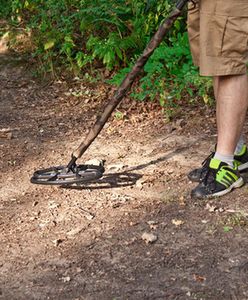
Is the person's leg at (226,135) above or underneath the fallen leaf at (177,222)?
above

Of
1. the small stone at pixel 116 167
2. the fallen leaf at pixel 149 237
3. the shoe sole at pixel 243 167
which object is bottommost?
the small stone at pixel 116 167

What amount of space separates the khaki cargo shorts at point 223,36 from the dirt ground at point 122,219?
860 mm

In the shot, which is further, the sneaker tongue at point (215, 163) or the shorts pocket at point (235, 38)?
the sneaker tongue at point (215, 163)

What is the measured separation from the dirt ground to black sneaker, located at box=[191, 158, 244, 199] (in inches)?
2.4

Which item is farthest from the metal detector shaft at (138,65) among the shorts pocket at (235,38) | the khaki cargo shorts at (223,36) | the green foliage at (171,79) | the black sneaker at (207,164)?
the green foliage at (171,79)

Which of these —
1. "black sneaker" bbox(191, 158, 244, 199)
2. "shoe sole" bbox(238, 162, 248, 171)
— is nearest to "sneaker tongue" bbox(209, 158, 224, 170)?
"black sneaker" bbox(191, 158, 244, 199)

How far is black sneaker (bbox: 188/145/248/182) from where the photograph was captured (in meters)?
4.14

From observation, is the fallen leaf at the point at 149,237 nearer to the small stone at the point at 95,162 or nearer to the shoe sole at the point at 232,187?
the shoe sole at the point at 232,187

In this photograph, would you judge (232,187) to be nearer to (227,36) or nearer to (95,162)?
(227,36)

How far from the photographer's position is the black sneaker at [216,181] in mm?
3988

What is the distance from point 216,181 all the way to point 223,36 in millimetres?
954

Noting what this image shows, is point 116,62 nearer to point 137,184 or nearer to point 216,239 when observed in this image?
point 137,184

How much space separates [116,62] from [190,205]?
292cm

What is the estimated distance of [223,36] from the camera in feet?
12.4
